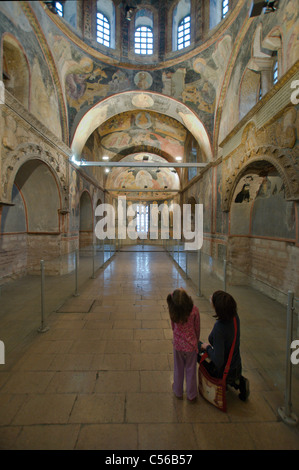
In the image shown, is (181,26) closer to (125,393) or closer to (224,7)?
(224,7)

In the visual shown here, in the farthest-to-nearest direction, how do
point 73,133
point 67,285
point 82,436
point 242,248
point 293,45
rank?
point 73,133 < point 242,248 < point 67,285 < point 293,45 < point 82,436

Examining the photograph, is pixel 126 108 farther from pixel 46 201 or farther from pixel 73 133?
pixel 46 201

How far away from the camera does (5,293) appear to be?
23.1ft

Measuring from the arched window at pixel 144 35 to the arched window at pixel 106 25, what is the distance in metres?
1.25

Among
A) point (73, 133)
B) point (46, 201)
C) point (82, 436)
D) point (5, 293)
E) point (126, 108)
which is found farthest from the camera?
point (126, 108)

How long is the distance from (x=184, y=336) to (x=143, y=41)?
1336cm

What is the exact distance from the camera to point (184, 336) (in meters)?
2.58

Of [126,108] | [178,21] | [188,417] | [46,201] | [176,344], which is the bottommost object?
[188,417]

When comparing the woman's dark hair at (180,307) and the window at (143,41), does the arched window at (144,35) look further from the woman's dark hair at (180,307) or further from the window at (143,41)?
the woman's dark hair at (180,307)

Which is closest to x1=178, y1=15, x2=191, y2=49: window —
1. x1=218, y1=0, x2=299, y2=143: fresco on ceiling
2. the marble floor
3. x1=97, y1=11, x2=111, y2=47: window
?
x1=97, y1=11, x2=111, y2=47: window

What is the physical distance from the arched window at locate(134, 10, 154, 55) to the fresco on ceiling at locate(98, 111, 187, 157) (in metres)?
Answer: 3.63

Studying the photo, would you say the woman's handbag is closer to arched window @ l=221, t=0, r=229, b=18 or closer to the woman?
the woman

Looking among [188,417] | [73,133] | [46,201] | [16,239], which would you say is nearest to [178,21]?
[73,133]

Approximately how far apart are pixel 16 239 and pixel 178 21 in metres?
12.0
